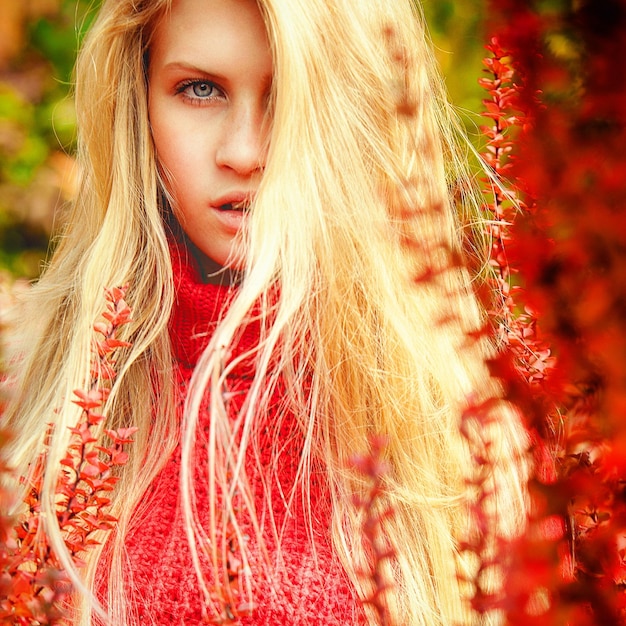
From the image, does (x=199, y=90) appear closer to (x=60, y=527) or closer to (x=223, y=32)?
(x=223, y=32)

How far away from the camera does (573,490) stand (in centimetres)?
33

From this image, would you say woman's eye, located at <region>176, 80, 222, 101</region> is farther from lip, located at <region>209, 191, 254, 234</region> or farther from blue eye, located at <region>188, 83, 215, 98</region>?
lip, located at <region>209, 191, 254, 234</region>

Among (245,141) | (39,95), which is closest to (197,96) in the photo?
(245,141)

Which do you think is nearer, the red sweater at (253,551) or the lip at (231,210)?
the red sweater at (253,551)

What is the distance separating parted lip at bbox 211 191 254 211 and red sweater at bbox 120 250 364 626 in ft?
0.37

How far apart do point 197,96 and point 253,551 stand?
0.59 metres

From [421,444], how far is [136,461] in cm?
38

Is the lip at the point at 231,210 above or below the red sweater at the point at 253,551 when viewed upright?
above

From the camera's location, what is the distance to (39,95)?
209cm

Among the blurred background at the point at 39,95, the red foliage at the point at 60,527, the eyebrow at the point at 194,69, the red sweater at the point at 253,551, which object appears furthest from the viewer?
the blurred background at the point at 39,95

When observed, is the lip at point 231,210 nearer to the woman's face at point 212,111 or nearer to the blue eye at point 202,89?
the woman's face at point 212,111

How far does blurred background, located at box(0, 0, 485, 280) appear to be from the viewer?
6.14 feet

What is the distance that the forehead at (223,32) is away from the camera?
3.18ft

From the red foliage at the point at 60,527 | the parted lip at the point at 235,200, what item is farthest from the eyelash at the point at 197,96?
the red foliage at the point at 60,527
